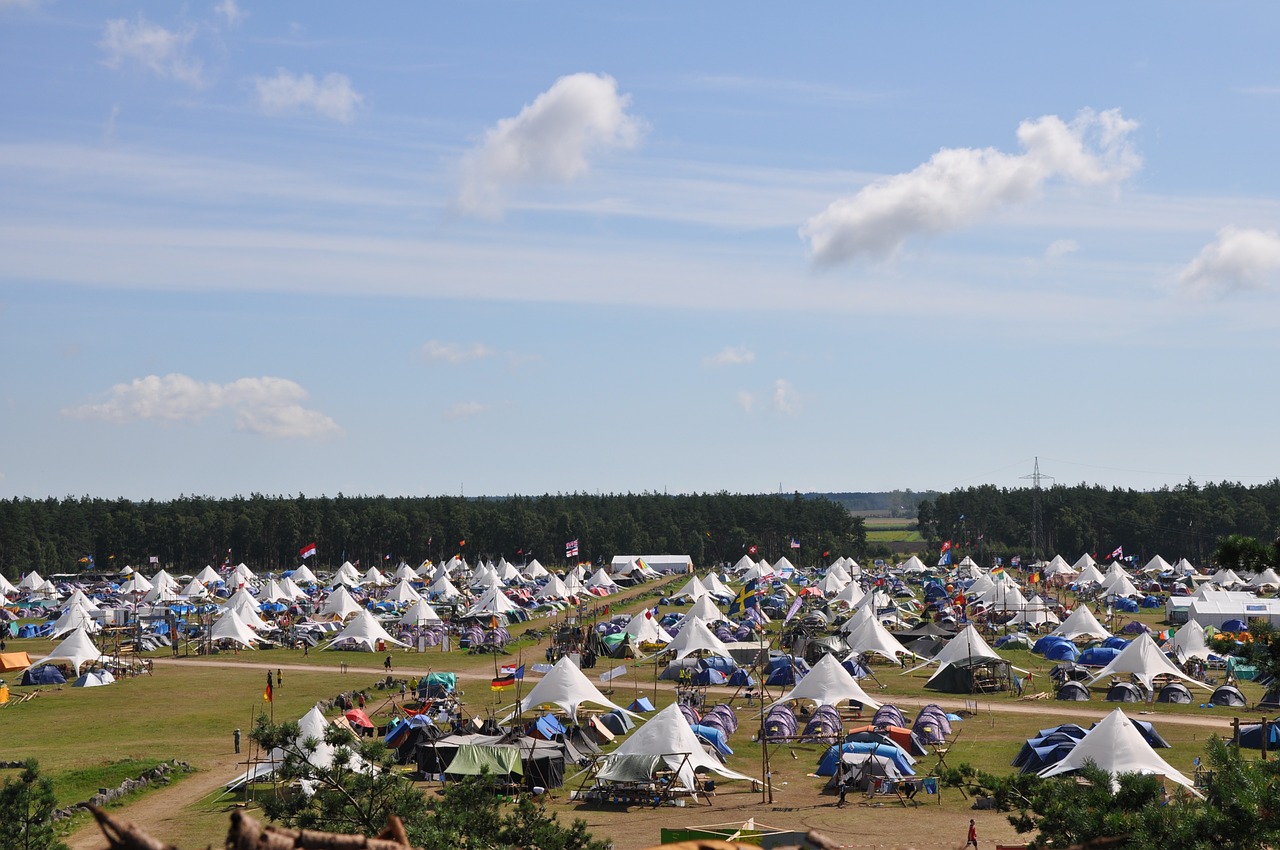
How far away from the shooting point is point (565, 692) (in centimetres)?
3931

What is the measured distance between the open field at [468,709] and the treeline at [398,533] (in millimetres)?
68384

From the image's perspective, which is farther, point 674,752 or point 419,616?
point 419,616

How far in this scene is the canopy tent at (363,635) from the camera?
63.7m

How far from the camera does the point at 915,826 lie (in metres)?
27.1

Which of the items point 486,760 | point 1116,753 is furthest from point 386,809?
point 1116,753

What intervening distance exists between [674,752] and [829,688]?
463 inches

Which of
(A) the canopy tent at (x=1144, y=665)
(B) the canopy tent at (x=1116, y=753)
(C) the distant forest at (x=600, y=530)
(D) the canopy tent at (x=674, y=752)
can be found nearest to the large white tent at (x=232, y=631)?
(D) the canopy tent at (x=674, y=752)

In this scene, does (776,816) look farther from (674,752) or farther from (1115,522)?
(1115,522)

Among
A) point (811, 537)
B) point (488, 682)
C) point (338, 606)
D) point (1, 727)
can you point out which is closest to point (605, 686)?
point (488, 682)

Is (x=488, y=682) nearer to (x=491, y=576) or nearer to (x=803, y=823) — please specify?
(x=803, y=823)

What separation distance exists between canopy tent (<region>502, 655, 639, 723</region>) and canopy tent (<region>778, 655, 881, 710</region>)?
6.20 meters

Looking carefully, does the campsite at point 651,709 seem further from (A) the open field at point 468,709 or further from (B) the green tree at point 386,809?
(B) the green tree at point 386,809

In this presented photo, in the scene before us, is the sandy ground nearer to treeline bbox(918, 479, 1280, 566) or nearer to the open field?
the open field

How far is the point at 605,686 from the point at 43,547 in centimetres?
9519
